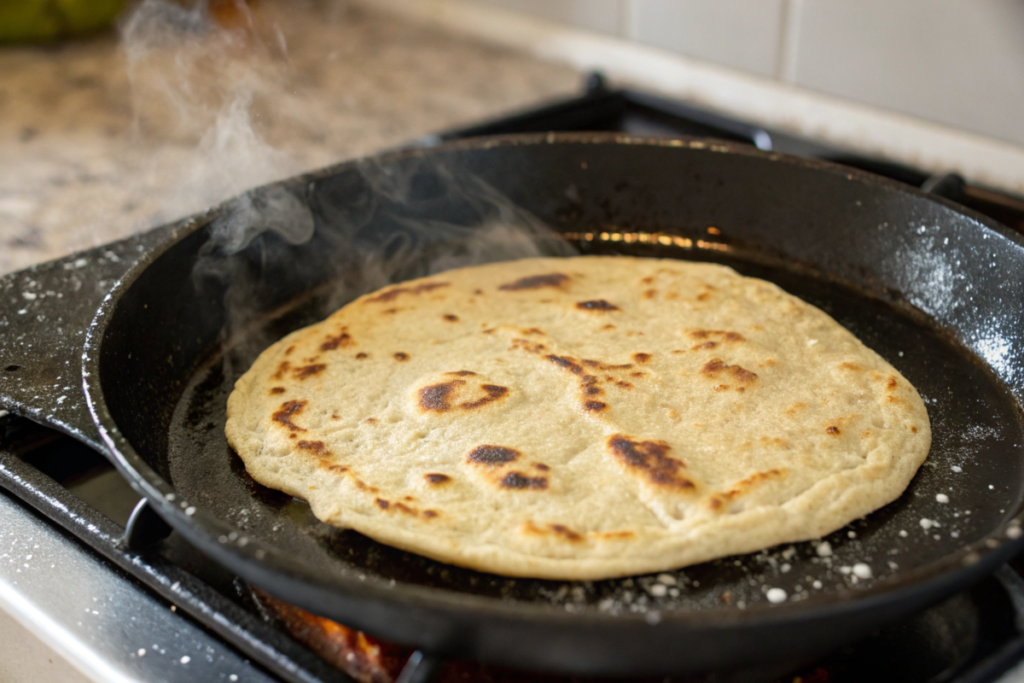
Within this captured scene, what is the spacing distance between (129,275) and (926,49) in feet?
4.30

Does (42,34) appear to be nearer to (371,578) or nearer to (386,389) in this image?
(386,389)

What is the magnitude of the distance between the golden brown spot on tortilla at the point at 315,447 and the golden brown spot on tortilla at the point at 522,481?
198 millimetres

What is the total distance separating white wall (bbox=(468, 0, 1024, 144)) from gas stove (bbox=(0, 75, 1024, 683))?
0.98 m

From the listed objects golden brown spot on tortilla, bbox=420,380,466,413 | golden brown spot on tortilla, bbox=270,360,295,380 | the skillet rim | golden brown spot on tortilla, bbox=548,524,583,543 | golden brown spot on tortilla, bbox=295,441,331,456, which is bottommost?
golden brown spot on tortilla, bbox=270,360,295,380

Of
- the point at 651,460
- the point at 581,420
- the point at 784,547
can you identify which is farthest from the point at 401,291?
the point at 784,547

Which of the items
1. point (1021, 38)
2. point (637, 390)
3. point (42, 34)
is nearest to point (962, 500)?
point (637, 390)

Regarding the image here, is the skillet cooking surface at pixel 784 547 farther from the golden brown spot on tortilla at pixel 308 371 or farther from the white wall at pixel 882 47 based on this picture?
the white wall at pixel 882 47

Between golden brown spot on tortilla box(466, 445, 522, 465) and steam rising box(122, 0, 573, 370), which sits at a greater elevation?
Answer: golden brown spot on tortilla box(466, 445, 522, 465)

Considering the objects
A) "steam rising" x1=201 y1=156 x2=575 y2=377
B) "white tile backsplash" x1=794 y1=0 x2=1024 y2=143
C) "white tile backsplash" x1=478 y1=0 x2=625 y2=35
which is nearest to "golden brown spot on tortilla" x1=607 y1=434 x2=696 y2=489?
"steam rising" x1=201 y1=156 x2=575 y2=377

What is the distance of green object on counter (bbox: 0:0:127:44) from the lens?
7.43 feet

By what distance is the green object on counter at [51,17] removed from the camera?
227 cm

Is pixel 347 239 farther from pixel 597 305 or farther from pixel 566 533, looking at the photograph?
pixel 566 533

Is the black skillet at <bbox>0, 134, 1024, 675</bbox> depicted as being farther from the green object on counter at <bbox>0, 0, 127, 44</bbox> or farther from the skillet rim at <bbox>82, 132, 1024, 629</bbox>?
the green object on counter at <bbox>0, 0, 127, 44</bbox>

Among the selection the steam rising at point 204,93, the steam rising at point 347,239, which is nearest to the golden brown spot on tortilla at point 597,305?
the steam rising at point 347,239
